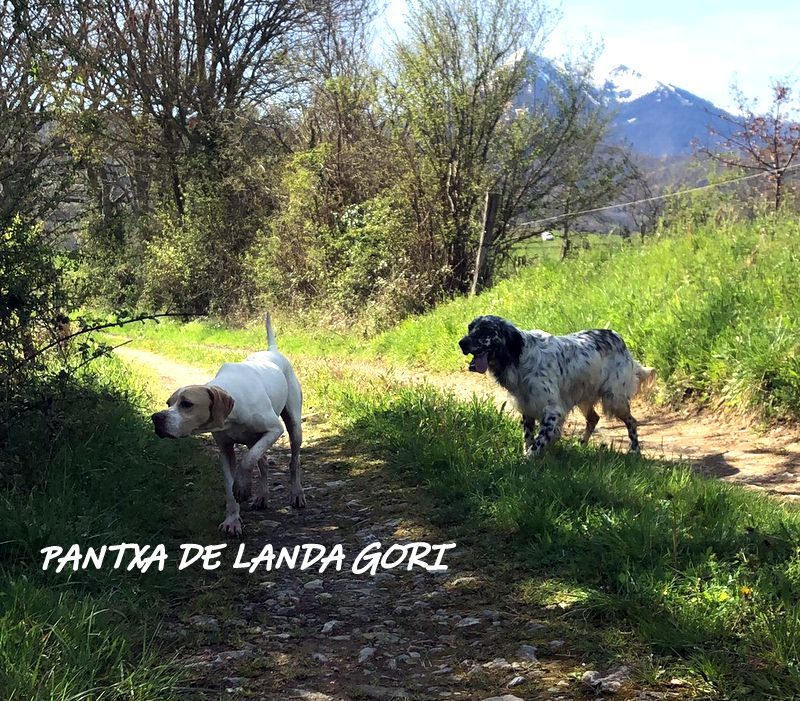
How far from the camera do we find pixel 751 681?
100 inches

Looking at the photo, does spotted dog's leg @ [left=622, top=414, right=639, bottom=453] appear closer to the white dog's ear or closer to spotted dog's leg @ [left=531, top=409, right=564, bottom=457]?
spotted dog's leg @ [left=531, top=409, right=564, bottom=457]

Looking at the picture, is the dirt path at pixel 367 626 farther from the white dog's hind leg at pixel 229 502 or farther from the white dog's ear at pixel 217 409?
the white dog's ear at pixel 217 409

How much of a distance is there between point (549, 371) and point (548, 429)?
0.50 metres

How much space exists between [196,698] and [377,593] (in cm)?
133

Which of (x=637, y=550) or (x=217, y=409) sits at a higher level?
(x=217, y=409)

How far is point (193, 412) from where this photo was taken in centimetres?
434

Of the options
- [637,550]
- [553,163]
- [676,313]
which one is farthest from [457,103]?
[637,550]

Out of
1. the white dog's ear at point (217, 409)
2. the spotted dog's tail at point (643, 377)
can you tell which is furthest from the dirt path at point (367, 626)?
the spotted dog's tail at point (643, 377)

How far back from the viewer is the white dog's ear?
14.6 feet

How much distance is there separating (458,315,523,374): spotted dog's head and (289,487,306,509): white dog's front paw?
5.49 ft

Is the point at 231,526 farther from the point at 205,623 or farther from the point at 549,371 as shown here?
the point at 549,371

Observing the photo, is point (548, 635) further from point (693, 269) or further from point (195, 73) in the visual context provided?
point (195, 73)

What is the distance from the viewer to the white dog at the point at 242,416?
4.33 meters

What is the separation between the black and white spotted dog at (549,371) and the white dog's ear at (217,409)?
2.18 meters
